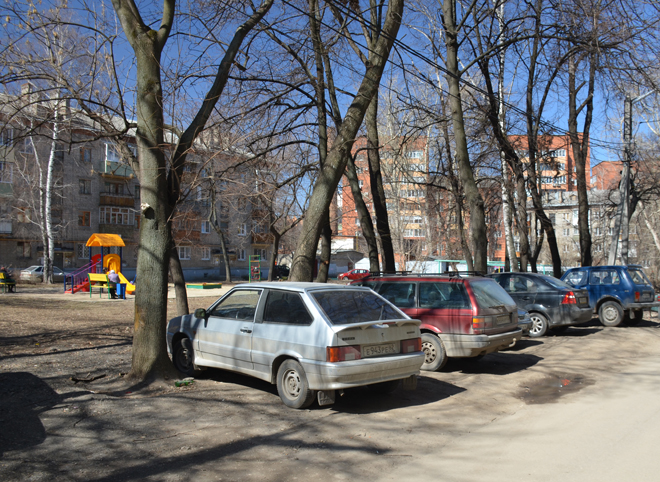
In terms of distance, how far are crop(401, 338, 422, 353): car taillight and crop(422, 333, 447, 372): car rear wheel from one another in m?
2.12

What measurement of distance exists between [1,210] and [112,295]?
2424cm

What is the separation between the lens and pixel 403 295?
991 cm

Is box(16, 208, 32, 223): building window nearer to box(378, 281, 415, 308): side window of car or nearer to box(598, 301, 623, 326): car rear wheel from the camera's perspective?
box(378, 281, 415, 308): side window of car

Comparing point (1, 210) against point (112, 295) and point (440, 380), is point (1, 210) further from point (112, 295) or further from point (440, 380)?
point (440, 380)

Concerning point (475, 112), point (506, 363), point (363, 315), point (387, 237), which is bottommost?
point (506, 363)

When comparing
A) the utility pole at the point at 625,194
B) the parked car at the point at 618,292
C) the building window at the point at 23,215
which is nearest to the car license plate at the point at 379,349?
the parked car at the point at 618,292

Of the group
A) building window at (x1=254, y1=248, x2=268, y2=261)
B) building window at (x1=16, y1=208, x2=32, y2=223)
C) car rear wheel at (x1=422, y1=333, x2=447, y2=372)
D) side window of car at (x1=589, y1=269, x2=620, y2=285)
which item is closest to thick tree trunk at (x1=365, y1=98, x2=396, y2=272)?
side window of car at (x1=589, y1=269, x2=620, y2=285)

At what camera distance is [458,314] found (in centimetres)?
892

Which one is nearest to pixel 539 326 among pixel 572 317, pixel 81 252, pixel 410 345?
pixel 572 317

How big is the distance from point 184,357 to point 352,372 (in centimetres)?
347

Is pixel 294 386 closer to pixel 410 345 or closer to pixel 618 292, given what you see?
pixel 410 345

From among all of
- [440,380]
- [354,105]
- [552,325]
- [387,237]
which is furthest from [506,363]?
[387,237]

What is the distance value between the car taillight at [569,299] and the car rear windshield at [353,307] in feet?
25.9

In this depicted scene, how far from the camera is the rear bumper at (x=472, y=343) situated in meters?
8.68
